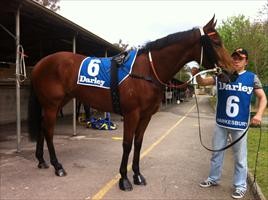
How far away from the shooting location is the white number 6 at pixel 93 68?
17.4ft

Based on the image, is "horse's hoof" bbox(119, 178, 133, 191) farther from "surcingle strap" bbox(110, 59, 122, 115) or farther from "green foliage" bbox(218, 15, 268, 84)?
"green foliage" bbox(218, 15, 268, 84)

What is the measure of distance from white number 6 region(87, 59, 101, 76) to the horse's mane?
0.76 metres

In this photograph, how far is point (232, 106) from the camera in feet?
15.3

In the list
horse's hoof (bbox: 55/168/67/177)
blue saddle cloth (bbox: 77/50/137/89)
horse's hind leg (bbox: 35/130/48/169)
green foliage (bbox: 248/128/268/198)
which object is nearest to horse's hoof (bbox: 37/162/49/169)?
horse's hind leg (bbox: 35/130/48/169)

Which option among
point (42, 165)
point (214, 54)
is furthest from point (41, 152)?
point (214, 54)

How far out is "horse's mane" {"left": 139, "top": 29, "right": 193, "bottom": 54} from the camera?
4.81 meters

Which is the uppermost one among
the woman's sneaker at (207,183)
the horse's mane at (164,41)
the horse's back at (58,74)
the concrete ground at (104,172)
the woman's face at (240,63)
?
the horse's mane at (164,41)

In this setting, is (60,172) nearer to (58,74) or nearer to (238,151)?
(58,74)

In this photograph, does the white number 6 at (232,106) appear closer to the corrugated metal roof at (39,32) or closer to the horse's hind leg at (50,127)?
the horse's hind leg at (50,127)

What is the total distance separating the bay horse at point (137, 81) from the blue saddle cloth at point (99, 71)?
0.08 meters

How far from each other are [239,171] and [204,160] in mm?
2403

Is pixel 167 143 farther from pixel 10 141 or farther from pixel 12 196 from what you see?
pixel 12 196

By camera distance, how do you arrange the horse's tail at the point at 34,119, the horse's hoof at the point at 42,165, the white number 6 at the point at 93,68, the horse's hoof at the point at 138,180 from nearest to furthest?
the horse's hoof at the point at 138,180, the white number 6 at the point at 93,68, the horse's hoof at the point at 42,165, the horse's tail at the point at 34,119

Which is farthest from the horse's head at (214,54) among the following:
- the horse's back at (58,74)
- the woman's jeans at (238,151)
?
the horse's back at (58,74)
